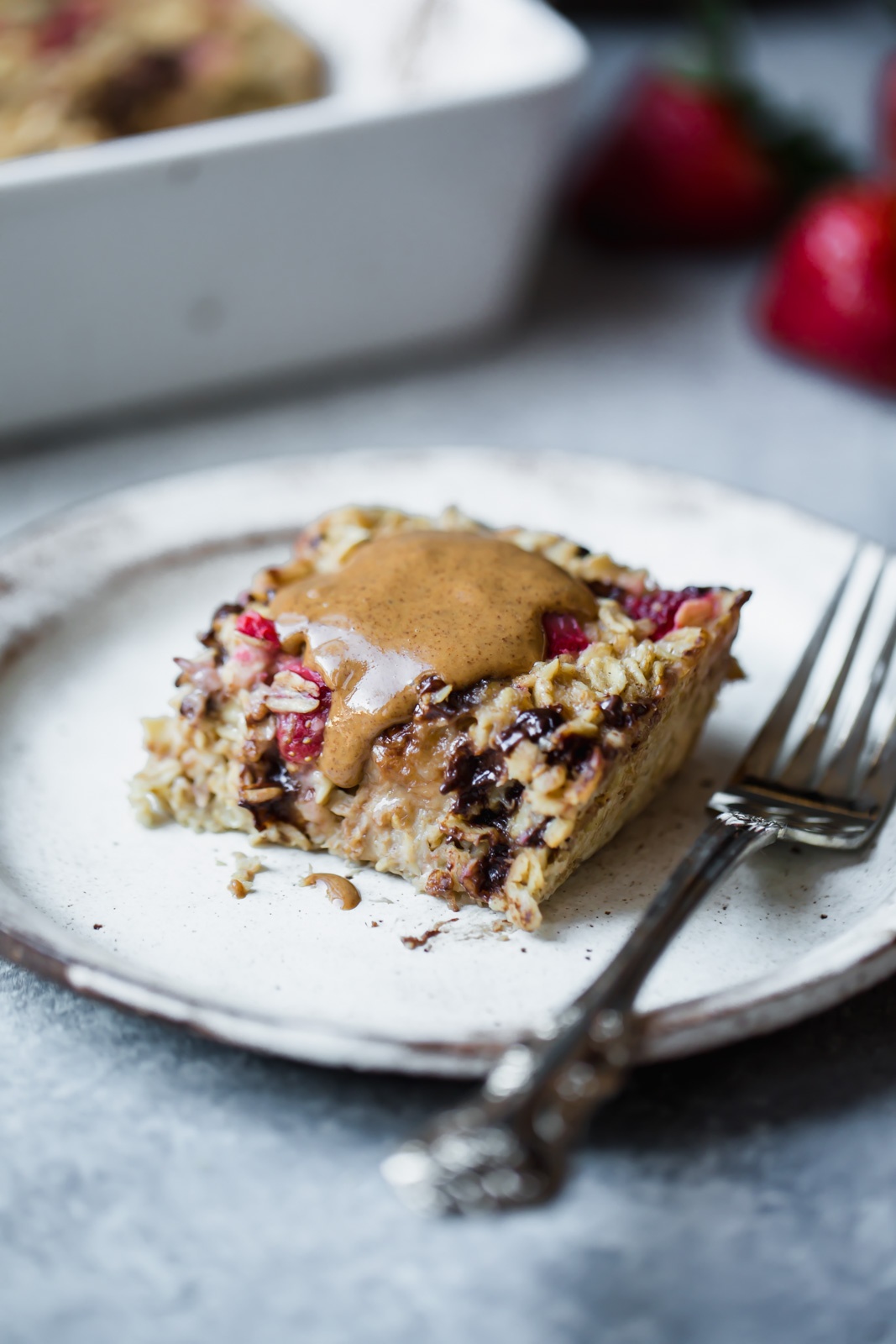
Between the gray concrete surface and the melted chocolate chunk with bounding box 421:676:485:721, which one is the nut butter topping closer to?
the melted chocolate chunk with bounding box 421:676:485:721

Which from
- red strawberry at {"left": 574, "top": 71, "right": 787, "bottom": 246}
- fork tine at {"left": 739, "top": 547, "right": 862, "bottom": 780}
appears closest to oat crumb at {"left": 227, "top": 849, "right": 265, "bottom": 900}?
fork tine at {"left": 739, "top": 547, "right": 862, "bottom": 780}

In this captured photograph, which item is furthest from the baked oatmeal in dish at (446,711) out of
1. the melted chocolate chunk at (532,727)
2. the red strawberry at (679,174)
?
the red strawberry at (679,174)

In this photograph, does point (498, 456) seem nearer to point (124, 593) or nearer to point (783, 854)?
point (124, 593)

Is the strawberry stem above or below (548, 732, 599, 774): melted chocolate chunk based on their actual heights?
above

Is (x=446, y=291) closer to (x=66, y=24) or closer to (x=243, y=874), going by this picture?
(x=66, y=24)

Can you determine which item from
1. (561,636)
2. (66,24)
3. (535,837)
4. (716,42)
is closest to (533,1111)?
(535,837)

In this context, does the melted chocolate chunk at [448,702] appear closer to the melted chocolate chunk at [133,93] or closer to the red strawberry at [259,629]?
the red strawberry at [259,629]
